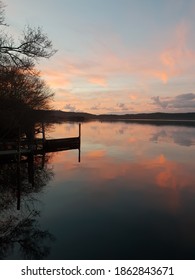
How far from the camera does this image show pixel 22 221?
12445 millimetres

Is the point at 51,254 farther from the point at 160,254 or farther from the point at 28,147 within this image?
the point at 28,147

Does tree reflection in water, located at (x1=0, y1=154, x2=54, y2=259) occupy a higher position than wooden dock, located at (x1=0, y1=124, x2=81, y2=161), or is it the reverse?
wooden dock, located at (x1=0, y1=124, x2=81, y2=161)

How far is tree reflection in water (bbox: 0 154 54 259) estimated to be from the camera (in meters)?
9.91

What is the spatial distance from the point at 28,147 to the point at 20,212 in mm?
15107

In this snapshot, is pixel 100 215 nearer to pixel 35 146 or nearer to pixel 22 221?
pixel 22 221

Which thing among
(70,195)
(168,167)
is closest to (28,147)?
(70,195)

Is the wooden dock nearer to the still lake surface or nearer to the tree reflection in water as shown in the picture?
the still lake surface

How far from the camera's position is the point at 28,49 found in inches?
969

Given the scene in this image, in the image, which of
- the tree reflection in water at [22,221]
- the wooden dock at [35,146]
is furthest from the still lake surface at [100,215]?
the wooden dock at [35,146]

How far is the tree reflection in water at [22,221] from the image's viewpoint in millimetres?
9906

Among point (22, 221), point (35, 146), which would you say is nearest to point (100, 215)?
point (22, 221)

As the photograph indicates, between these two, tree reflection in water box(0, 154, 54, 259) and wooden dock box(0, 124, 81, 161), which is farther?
wooden dock box(0, 124, 81, 161)

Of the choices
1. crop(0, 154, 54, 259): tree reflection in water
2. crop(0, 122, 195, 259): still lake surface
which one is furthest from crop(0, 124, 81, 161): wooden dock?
crop(0, 154, 54, 259): tree reflection in water

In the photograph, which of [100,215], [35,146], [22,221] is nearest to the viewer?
[22,221]
